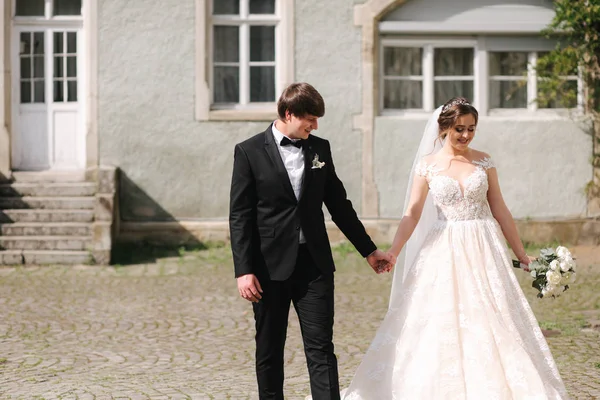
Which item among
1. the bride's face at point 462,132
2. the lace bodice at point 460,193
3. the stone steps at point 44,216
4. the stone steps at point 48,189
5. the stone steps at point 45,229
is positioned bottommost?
the stone steps at point 45,229

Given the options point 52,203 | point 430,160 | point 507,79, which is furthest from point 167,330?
point 507,79

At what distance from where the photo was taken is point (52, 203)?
13383mm

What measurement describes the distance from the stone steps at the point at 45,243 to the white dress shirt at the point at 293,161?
8.16 metres

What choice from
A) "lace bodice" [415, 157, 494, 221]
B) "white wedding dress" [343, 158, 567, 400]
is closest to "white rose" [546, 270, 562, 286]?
"white wedding dress" [343, 158, 567, 400]

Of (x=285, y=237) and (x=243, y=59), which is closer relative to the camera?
(x=285, y=237)

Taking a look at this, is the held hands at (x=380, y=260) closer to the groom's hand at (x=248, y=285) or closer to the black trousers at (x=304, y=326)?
the black trousers at (x=304, y=326)

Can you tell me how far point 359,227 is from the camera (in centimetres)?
532

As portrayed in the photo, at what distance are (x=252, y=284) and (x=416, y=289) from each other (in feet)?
3.63

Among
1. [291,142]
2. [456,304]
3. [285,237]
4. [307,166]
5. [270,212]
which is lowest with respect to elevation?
[456,304]

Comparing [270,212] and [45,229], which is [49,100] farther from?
[270,212]

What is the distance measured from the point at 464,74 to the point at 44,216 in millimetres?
6144

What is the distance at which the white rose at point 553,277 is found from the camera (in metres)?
5.47

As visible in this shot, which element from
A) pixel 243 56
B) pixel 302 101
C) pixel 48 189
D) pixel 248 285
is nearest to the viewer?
pixel 302 101

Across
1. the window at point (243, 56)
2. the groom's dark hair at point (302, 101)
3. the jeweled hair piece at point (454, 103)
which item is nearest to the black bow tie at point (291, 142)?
the groom's dark hair at point (302, 101)
